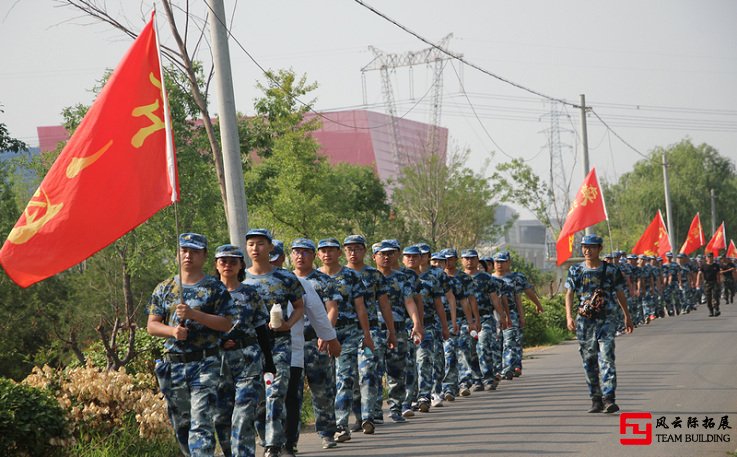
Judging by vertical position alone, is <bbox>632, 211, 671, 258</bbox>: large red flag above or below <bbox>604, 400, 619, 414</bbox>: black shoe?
above

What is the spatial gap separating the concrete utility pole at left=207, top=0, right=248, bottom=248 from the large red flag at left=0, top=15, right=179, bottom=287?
13.5ft

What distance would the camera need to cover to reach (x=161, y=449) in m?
10.4

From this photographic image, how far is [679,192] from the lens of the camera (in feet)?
270

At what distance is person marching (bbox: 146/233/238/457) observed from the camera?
8.28m

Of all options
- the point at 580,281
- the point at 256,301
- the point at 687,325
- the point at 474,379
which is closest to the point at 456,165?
the point at 687,325

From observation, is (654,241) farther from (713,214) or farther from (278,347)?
(713,214)

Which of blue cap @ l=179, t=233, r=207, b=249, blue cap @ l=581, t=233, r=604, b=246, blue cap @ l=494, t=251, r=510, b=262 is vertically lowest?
blue cap @ l=494, t=251, r=510, b=262

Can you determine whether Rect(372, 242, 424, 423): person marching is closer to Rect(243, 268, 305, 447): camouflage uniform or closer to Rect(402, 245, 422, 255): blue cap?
Rect(402, 245, 422, 255): blue cap

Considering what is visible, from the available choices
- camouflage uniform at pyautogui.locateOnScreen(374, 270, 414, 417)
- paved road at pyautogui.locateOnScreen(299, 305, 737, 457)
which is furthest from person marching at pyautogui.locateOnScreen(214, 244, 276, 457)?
camouflage uniform at pyautogui.locateOnScreen(374, 270, 414, 417)

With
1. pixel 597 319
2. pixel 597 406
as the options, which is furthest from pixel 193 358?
pixel 597 406

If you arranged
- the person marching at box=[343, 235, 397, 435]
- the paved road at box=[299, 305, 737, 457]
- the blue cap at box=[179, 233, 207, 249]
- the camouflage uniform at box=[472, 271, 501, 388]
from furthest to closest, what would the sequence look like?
the camouflage uniform at box=[472, 271, 501, 388]
the person marching at box=[343, 235, 397, 435]
the paved road at box=[299, 305, 737, 457]
the blue cap at box=[179, 233, 207, 249]

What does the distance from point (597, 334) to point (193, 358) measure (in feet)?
17.8

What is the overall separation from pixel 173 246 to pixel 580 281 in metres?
16.1

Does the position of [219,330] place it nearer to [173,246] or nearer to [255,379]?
[255,379]
